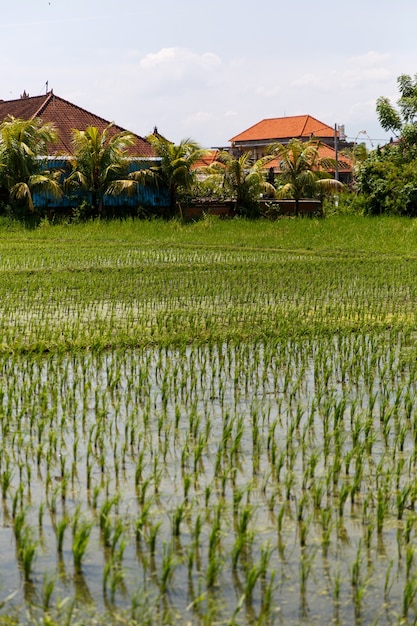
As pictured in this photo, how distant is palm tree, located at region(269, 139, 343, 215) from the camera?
75.5 feet

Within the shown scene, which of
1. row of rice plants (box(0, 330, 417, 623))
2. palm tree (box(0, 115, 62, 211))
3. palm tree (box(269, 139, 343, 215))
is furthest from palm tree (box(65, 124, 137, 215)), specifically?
row of rice plants (box(0, 330, 417, 623))

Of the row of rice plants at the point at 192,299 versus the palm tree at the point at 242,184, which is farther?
the palm tree at the point at 242,184

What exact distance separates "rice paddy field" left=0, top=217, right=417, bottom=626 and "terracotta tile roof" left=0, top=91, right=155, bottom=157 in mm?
14116

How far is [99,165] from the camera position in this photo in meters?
21.9

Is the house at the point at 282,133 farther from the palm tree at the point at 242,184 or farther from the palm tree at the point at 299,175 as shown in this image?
the palm tree at the point at 242,184

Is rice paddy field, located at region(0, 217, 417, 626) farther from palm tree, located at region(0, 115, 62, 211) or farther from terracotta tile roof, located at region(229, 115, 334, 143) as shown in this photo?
terracotta tile roof, located at region(229, 115, 334, 143)

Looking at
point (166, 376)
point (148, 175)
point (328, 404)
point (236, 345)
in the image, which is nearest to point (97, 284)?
point (236, 345)

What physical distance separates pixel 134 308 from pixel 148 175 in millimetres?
13151

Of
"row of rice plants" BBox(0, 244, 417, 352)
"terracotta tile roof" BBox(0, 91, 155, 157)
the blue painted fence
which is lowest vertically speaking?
"row of rice plants" BBox(0, 244, 417, 352)

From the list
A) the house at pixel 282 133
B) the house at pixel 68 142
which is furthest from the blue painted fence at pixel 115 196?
the house at pixel 282 133

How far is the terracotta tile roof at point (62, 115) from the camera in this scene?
24216mm

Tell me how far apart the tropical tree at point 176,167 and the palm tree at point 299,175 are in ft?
6.75

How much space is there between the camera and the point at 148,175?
22625 mm

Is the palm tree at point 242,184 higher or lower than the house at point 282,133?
lower
